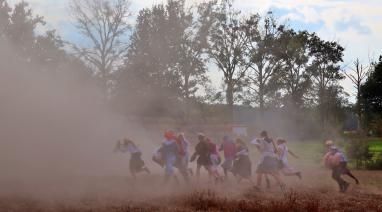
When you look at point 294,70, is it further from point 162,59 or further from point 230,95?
point 162,59

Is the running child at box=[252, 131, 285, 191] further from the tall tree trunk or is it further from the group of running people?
the tall tree trunk

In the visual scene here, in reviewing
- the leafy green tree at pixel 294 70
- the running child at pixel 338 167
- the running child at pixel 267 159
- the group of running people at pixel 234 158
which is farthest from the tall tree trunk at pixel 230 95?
the running child at pixel 338 167

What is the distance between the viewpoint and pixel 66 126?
22.7 meters

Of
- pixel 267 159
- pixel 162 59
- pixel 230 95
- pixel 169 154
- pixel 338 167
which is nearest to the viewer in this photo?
pixel 338 167

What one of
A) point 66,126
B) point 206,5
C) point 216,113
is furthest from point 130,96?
point 206,5

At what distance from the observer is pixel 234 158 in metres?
20.6

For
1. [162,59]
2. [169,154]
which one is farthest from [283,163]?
[162,59]

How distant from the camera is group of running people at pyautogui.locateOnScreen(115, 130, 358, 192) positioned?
1806 centimetres

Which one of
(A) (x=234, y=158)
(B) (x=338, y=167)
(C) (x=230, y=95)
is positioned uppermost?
(C) (x=230, y=95)

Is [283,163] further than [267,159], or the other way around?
[283,163]

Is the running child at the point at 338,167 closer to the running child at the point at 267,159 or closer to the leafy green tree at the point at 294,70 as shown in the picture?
the running child at the point at 267,159

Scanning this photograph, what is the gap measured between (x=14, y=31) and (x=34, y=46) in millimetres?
1174

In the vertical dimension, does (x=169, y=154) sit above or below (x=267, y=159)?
above

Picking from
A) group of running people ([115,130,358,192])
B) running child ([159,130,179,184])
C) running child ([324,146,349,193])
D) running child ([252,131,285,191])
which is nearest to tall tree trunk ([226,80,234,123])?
group of running people ([115,130,358,192])
